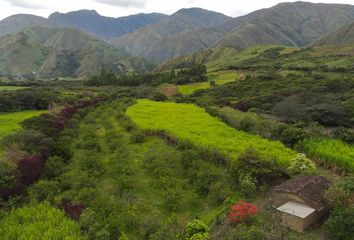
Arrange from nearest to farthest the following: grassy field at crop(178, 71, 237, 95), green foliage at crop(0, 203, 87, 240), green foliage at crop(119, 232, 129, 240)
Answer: green foliage at crop(119, 232, 129, 240)
green foliage at crop(0, 203, 87, 240)
grassy field at crop(178, 71, 237, 95)

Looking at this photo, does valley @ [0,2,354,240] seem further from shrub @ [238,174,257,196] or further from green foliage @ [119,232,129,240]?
green foliage @ [119,232,129,240]

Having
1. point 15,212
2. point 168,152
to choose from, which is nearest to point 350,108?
point 168,152

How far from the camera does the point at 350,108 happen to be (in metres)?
51.0

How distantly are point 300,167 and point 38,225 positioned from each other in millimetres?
18842

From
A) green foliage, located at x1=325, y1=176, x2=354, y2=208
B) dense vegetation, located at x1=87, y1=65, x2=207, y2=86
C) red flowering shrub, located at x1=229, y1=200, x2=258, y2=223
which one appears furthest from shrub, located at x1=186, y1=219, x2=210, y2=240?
dense vegetation, located at x1=87, y1=65, x2=207, y2=86

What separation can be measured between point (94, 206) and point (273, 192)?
12.7m

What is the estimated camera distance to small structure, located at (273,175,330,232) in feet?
75.4

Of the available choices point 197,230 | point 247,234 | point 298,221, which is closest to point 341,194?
point 298,221

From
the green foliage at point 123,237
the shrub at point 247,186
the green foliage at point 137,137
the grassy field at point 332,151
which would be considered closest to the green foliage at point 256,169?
the shrub at point 247,186

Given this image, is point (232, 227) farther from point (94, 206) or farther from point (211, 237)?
point (94, 206)

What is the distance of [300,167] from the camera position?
28.8 metres

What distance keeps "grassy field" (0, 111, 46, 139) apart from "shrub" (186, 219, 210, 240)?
23.9 metres

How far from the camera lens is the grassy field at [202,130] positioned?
112 ft

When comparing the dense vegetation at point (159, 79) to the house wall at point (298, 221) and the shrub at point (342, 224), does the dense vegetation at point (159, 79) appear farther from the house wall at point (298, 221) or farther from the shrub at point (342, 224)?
the shrub at point (342, 224)
